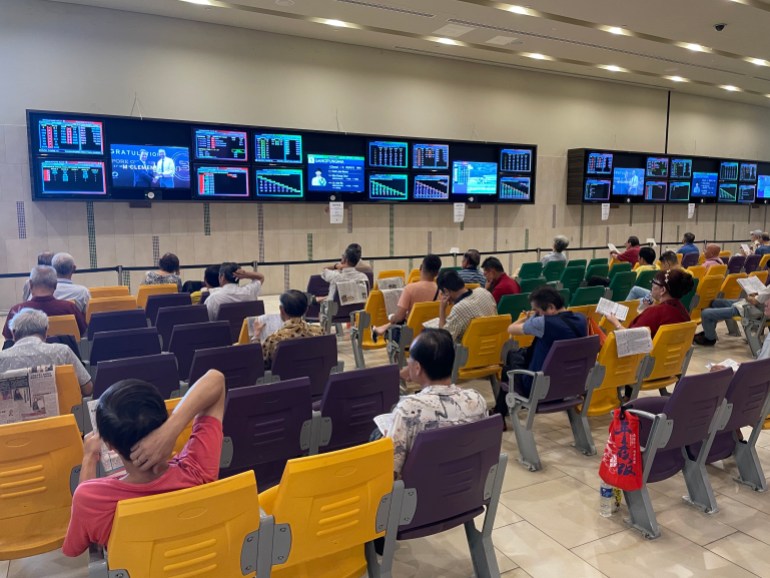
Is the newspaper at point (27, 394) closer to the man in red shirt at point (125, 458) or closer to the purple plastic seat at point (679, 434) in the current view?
the man in red shirt at point (125, 458)

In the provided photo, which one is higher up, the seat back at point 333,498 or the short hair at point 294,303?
the short hair at point 294,303

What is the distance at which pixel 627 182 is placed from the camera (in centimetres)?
1495

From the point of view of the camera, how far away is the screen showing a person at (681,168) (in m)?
15.8

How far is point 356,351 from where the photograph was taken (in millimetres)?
6152

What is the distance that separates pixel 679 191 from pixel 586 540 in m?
15.3

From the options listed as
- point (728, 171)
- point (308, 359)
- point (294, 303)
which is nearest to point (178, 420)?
point (308, 359)

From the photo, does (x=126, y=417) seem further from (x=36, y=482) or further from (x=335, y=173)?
(x=335, y=173)

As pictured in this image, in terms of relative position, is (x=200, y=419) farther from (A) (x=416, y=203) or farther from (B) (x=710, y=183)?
(B) (x=710, y=183)

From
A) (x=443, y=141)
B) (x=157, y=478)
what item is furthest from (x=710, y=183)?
(x=157, y=478)

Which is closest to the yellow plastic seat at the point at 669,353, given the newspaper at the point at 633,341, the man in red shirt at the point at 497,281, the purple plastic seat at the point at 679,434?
the newspaper at the point at 633,341

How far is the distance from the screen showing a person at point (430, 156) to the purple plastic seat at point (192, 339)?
26.2ft

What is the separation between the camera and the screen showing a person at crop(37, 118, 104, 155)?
854 centimetres

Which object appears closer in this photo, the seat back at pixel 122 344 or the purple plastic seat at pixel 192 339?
the seat back at pixel 122 344

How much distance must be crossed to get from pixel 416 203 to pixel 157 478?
34.8 ft
